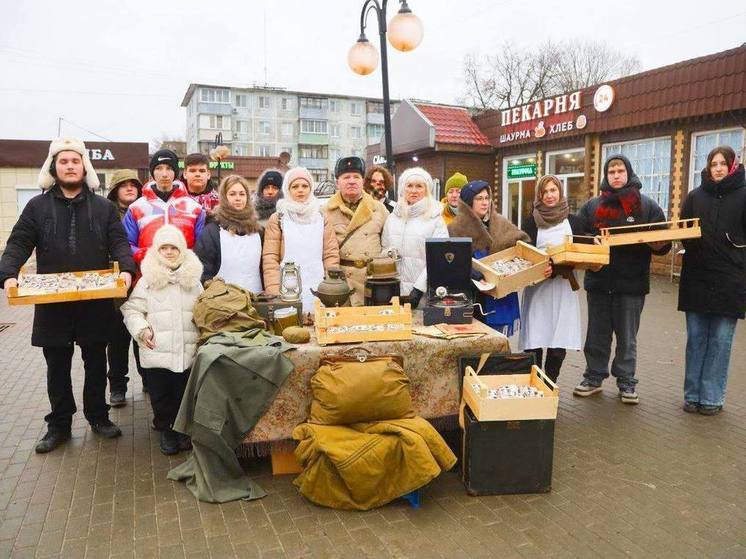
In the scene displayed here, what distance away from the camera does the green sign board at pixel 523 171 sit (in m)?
13.7

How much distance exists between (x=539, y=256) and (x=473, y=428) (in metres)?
1.49

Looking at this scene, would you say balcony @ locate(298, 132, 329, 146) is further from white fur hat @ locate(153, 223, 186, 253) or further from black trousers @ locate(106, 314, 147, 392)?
white fur hat @ locate(153, 223, 186, 253)

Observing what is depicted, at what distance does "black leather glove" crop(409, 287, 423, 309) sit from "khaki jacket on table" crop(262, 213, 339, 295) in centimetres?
70

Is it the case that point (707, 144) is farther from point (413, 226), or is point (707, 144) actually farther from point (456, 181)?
point (413, 226)

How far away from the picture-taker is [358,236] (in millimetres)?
4684

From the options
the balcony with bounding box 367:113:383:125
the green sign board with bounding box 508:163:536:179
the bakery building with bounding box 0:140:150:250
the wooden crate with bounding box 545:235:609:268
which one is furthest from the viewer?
the balcony with bounding box 367:113:383:125

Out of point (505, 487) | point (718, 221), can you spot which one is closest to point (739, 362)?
point (718, 221)

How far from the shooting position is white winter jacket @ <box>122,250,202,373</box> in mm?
3857

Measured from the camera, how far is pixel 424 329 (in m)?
3.82

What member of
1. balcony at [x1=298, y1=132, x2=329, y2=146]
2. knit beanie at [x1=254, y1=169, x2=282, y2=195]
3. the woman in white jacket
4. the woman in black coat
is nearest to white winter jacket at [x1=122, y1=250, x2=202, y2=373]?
the woman in white jacket

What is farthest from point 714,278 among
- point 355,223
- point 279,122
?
point 279,122

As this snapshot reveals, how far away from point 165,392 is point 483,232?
2.72 m

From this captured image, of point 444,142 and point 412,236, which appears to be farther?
point 444,142

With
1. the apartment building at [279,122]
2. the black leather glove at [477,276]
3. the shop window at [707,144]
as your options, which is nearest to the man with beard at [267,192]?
the black leather glove at [477,276]
